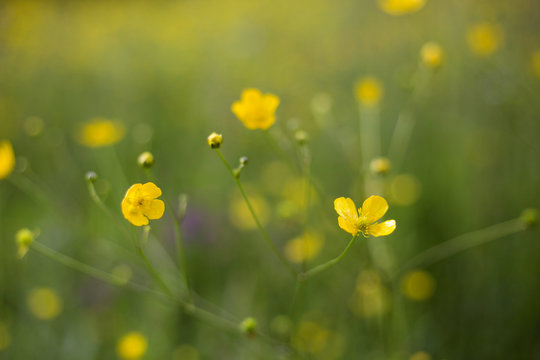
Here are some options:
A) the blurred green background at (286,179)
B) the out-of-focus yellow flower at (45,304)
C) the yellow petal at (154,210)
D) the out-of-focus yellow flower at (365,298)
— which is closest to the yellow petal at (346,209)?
the blurred green background at (286,179)

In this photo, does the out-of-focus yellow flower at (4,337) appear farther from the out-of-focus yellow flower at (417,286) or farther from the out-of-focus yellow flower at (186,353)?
the out-of-focus yellow flower at (417,286)

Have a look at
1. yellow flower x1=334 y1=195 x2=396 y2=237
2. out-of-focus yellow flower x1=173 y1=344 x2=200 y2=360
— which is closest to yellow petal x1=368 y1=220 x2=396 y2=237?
yellow flower x1=334 y1=195 x2=396 y2=237

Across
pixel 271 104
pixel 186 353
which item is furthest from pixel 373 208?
pixel 186 353

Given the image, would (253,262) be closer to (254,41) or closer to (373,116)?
(373,116)

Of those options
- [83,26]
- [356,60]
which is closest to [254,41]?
[356,60]

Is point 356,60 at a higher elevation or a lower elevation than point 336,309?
higher

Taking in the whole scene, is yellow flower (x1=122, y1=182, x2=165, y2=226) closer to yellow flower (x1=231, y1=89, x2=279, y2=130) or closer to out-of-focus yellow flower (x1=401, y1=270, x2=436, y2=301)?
yellow flower (x1=231, y1=89, x2=279, y2=130)
